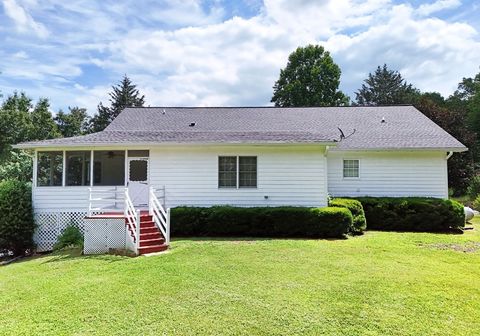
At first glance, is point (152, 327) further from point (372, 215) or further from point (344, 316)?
point (372, 215)

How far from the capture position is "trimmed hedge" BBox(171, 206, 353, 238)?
10.9 metres

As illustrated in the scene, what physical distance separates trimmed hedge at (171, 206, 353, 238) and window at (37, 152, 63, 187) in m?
4.53

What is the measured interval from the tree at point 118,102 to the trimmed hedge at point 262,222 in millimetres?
33422

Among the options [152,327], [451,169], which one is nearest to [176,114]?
[152,327]

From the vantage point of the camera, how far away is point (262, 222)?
11312 millimetres

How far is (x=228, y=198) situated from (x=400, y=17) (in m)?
8.76

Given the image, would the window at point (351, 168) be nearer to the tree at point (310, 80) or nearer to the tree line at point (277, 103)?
the tree line at point (277, 103)

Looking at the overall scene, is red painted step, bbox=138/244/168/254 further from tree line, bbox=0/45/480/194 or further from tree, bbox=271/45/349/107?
tree, bbox=271/45/349/107

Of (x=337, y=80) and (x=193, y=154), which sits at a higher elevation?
(x=337, y=80)

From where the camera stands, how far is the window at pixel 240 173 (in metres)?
12.6

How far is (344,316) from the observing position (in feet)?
14.9

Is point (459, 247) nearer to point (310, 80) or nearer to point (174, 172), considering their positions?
point (174, 172)

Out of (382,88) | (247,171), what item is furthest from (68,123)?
(382,88)

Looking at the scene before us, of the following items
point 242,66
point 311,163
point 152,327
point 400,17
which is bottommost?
point 152,327
